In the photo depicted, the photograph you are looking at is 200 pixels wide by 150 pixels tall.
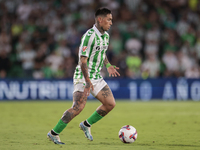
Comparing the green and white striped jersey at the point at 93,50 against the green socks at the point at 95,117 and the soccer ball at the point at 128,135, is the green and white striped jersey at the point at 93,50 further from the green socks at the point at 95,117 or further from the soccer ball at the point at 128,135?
the soccer ball at the point at 128,135

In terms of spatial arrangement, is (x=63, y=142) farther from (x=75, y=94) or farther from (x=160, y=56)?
(x=160, y=56)

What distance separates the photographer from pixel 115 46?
672 inches

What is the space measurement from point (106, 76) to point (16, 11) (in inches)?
237

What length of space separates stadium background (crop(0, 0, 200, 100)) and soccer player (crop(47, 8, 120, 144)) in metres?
9.14

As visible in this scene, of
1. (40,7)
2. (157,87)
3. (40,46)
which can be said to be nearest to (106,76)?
(157,87)

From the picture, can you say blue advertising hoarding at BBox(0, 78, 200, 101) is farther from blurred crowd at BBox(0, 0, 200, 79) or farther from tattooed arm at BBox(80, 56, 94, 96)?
tattooed arm at BBox(80, 56, 94, 96)

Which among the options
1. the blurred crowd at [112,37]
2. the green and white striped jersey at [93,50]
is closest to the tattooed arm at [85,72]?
the green and white striped jersey at [93,50]

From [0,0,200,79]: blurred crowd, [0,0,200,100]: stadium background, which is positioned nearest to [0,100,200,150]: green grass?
[0,0,200,100]: stadium background

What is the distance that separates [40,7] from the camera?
61.8 ft

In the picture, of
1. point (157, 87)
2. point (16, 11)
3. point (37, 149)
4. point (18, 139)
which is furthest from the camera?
point (16, 11)

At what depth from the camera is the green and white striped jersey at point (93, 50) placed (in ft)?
21.0

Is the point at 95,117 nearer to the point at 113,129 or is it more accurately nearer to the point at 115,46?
the point at 113,129

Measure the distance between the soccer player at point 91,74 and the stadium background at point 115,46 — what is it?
914cm

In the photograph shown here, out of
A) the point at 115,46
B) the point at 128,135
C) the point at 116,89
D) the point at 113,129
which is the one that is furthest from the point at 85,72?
the point at 115,46
